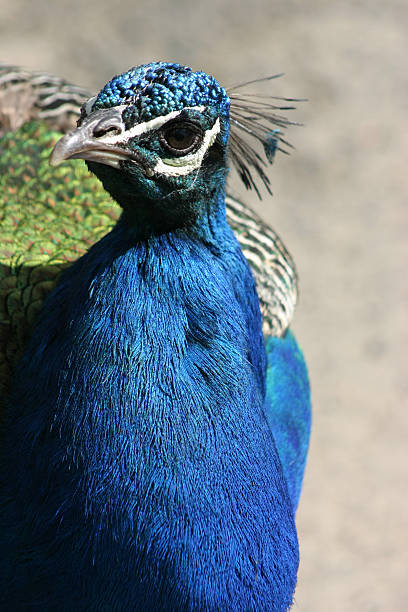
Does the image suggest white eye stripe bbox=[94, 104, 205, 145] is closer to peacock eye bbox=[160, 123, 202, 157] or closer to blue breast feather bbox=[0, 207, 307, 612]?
peacock eye bbox=[160, 123, 202, 157]

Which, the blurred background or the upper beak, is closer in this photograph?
the upper beak

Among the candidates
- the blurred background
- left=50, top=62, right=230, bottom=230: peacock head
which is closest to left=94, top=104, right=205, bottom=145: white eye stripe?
left=50, top=62, right=230, bottom=230: peacock head

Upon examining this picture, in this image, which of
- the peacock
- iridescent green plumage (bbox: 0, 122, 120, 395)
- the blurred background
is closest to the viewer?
the peacock

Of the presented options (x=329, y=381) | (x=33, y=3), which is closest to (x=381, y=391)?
(x=329, y=381)

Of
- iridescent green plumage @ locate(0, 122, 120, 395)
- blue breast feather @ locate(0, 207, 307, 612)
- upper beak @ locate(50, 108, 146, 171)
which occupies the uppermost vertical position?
iridescent green plumage @ locate(0, 122, 120, 395)

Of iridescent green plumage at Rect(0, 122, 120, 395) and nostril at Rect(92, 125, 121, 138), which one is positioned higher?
iridescent green plumage at Rect(0, 122, 120, 395)

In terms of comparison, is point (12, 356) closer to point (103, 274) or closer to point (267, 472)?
point (103, 274)

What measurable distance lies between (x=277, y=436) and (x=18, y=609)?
2.56ft

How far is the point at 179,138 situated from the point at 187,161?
1.8 inches

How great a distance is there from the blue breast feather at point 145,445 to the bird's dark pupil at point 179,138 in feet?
0.62

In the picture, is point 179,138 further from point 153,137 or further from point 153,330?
point 153,330

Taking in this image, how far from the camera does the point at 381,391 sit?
356 centimetres

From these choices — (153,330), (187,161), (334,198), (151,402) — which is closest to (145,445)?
(151,402)

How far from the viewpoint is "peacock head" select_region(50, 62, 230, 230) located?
→ 1.38 m
